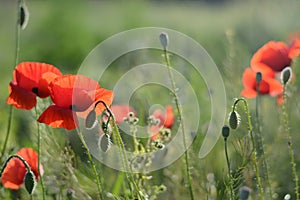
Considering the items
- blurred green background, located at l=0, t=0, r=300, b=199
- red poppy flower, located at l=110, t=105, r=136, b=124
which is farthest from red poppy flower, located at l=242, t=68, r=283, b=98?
red poppy flower, located at l=110, t=105, r=136, b=124

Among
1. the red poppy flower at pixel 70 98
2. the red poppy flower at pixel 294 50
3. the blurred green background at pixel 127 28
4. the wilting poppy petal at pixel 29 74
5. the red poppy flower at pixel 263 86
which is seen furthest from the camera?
the blurred green background at pixel 127 28

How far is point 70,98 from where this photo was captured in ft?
3.67

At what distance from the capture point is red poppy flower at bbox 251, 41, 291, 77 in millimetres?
1471

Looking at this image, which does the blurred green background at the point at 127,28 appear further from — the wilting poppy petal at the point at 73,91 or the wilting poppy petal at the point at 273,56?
the wilting poppy petal at the point at 73,91

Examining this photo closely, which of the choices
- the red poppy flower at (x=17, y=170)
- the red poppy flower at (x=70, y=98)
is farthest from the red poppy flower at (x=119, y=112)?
the red poppy flower at (x=70, y=98)

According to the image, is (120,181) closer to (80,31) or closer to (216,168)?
(216,168)

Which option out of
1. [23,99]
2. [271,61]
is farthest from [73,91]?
[271,61]

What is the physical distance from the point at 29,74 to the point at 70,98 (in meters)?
0.14

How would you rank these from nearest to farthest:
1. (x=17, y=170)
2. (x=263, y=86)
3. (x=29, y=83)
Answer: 1. (x=29, y=83)
2. (x=17, y=170)
3. (x=263, y=86)

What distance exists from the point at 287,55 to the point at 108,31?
15.1 ft

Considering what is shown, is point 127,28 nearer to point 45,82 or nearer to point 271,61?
point 271,61

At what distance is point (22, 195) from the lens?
1.48 metres

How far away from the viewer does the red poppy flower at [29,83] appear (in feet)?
3.89

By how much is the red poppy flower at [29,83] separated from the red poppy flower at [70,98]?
0.25 feet
